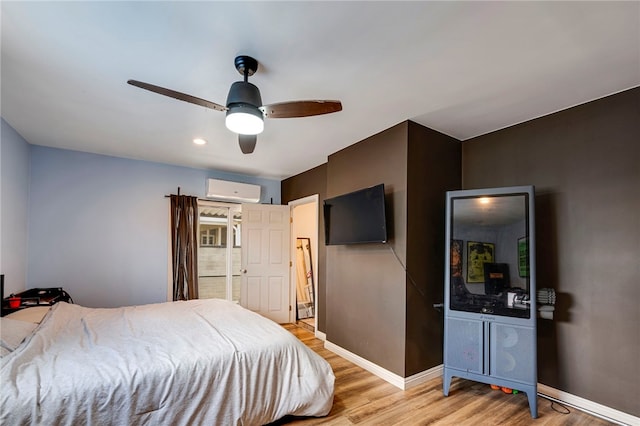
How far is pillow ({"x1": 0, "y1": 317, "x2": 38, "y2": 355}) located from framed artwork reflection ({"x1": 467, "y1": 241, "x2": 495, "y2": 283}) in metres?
3.53

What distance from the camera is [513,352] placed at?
100 inches

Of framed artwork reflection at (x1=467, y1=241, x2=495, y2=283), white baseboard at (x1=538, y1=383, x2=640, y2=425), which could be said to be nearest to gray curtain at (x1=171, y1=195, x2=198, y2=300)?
framed artwork reflection at (x1=467, y1=241, x2=495, y2=283)

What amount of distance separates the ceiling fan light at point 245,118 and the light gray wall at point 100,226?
307 cm

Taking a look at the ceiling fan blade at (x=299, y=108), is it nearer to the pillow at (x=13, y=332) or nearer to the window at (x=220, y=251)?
the pillow at (x=13, y=332)

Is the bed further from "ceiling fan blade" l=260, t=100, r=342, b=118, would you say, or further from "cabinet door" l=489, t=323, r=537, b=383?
"ceiling fan blade" l=260, t=100, r=342, b=118

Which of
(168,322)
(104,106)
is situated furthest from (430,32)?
(168,322)

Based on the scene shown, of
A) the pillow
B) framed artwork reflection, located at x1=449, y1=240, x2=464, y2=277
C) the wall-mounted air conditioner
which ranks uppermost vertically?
the wall-mounted air conditioner

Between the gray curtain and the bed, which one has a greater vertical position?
the gray curtain

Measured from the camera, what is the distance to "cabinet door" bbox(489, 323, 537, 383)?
2.47m

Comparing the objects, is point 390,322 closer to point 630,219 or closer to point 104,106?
point 630,219

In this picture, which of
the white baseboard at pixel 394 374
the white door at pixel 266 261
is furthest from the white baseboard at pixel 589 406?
the white door at pixel 266 261

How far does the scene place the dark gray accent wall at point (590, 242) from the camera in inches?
91.7

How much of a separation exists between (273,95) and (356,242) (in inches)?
69.0

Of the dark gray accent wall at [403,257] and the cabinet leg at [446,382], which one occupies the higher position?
the dark gray accent wall at [403,257]
